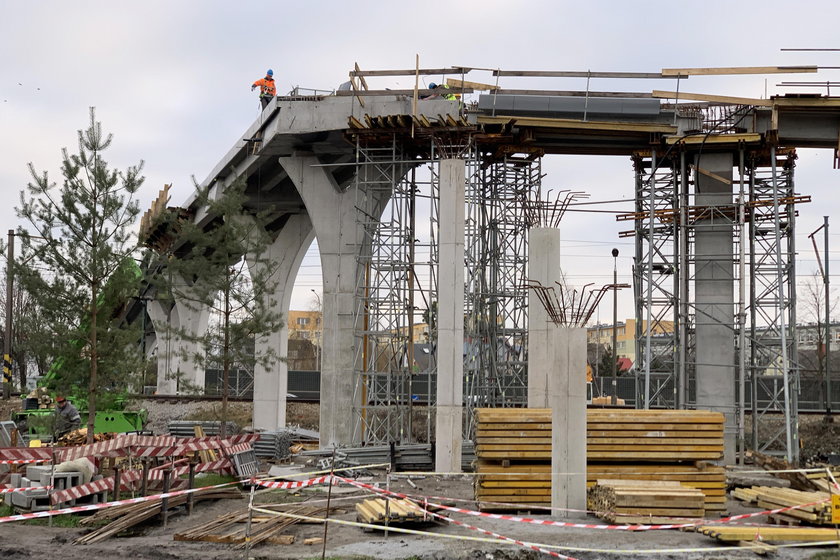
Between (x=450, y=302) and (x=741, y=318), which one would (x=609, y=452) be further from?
(x=741, y=318)

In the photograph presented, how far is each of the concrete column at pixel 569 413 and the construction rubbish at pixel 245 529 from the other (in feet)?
14.6

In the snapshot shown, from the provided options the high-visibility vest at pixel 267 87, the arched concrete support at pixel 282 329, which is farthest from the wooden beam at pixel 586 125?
the arched concrete support at pixel 282 329

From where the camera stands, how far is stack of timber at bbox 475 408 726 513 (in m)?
17.4

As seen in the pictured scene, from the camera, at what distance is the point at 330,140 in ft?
97.1

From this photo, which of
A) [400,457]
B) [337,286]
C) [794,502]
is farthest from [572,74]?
[794,502]

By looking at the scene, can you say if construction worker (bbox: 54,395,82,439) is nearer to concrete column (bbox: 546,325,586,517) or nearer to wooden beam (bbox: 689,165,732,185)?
concrete column (bbox: 546,325,586,517)

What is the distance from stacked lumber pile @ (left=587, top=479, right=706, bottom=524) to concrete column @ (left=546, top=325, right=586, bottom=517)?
628 mm

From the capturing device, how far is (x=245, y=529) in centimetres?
1502

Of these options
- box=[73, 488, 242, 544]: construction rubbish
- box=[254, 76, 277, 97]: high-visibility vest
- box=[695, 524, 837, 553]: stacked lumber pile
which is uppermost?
box=[254, 76, 277, 97]: high-visibility vest

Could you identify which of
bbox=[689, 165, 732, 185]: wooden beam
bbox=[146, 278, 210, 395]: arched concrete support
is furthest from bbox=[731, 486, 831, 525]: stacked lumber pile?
bbox=[146, 278, 210, 395]: arched concrete support

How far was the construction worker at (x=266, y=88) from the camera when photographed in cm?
3284

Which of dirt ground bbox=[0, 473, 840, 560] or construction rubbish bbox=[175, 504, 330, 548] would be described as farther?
construction rubbish bbox=[175, 504, 330, 548]

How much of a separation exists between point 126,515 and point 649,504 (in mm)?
9131

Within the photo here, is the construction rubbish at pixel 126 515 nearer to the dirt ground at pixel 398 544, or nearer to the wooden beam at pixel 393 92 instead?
the dirt ground at pixel 398 544
